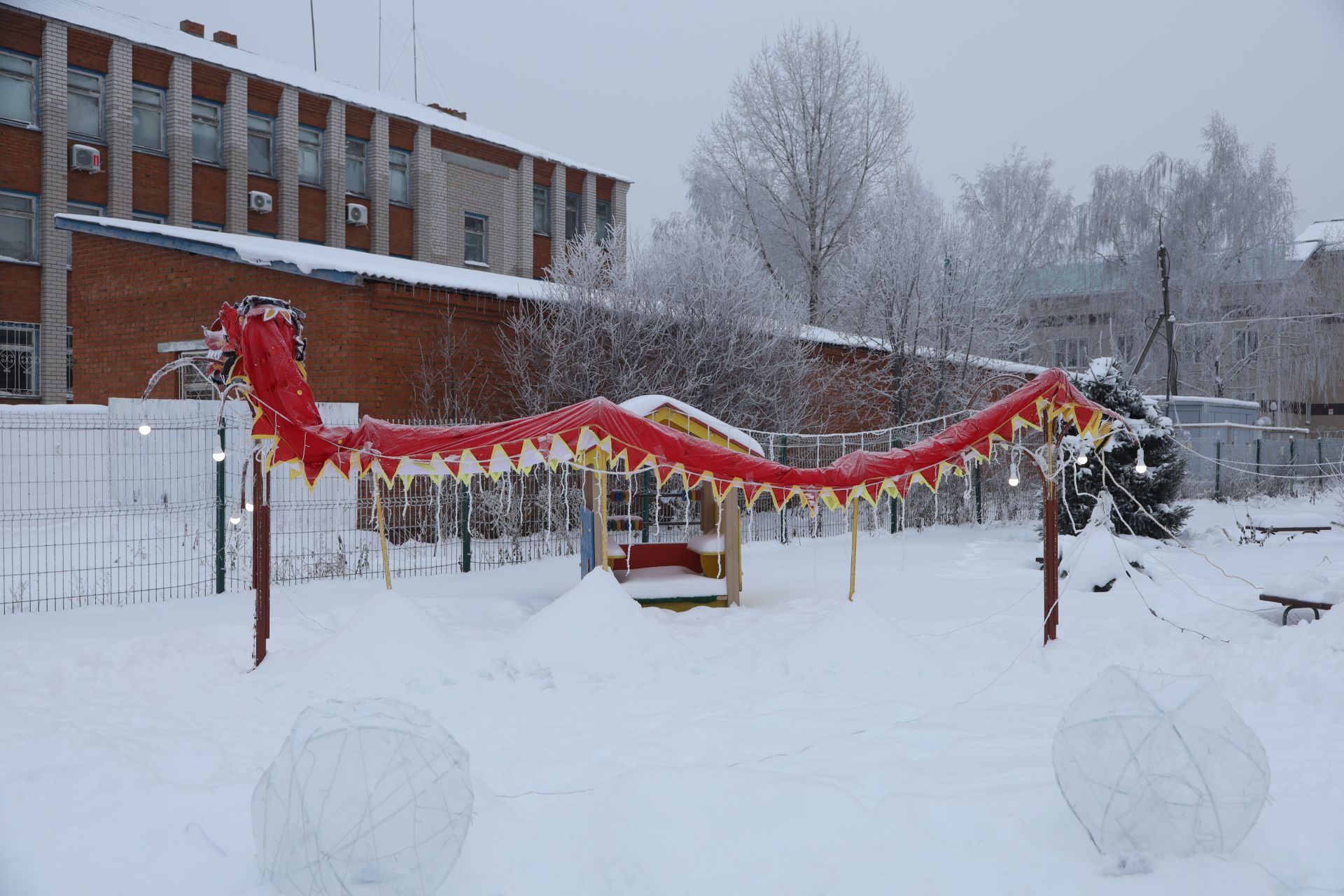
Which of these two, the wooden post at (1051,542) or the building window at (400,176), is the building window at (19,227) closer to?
the building window at (400,176)

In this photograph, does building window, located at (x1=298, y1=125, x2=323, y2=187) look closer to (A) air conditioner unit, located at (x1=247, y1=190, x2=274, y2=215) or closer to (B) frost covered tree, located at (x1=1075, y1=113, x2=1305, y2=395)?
(A) air conditioner unit, located at (x1=247, y1=190, x2=274, y2=215)

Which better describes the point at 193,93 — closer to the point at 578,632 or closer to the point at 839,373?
the point at 839,373

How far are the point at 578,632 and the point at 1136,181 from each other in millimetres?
29835

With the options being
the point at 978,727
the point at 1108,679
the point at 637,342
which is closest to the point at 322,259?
the point at 637,342

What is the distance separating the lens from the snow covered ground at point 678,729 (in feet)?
12.0

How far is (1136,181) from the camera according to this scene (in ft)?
101

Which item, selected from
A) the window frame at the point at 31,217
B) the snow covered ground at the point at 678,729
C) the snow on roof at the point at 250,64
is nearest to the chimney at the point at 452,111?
the snow on roof at the point at 250,64

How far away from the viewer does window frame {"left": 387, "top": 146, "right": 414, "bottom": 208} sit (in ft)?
93.4

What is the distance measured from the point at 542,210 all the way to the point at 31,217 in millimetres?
14879

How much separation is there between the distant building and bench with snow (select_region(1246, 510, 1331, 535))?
13.4 m

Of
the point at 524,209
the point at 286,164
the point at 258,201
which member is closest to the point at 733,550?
the point at 258,201

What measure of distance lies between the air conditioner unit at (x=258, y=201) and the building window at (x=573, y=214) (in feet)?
35.0

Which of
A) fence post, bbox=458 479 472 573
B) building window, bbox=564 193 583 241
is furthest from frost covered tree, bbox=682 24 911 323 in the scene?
fence post, bbox=458 479 472 573

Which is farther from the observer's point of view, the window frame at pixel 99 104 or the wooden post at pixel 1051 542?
the window frame at pixel 99 104
